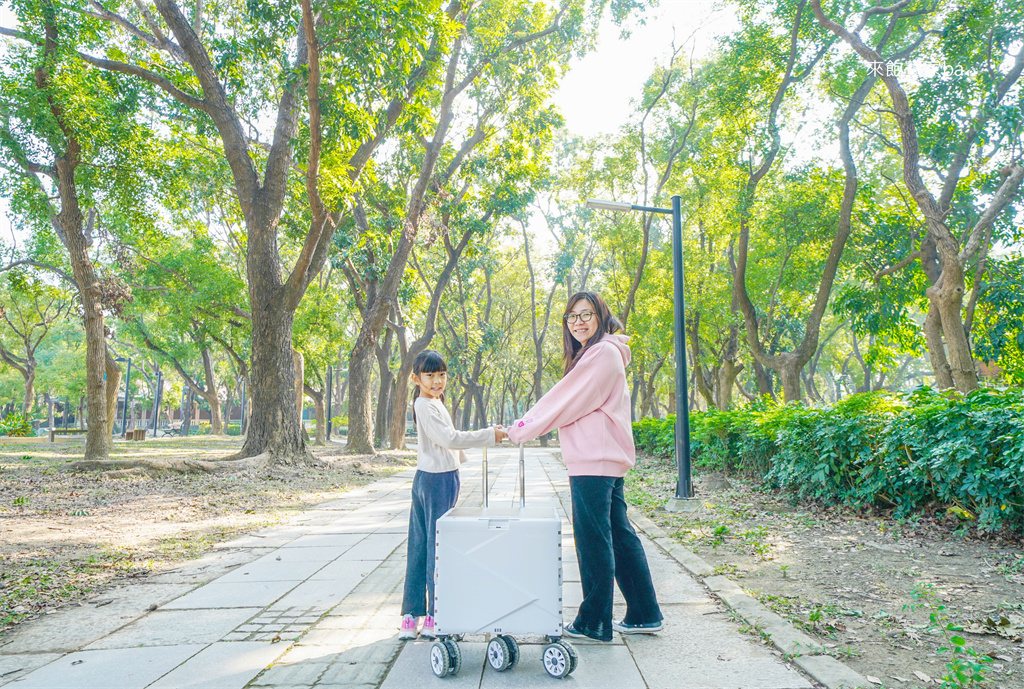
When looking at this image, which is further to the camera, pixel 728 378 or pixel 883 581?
pixel 728 378

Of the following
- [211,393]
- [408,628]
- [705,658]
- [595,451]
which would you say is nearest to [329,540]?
[408,628]

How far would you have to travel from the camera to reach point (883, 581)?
4473 millimetres

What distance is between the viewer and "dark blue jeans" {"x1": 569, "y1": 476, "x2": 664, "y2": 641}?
3201 mm

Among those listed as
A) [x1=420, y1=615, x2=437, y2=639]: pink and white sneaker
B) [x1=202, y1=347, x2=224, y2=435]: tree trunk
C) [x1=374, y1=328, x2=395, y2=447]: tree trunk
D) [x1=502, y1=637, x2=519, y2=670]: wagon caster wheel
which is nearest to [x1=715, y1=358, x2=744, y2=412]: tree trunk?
[x1=374, y1=328, x2=395, y2=447]: tree trunk

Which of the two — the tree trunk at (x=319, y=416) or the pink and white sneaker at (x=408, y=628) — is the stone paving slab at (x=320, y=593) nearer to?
the pink and white sneaker at (x=408, y=628)

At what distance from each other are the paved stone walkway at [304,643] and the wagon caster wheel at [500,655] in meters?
0.04

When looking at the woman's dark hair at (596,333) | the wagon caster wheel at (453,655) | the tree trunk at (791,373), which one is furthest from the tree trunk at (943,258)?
the wagon caster wheel at (453,655)

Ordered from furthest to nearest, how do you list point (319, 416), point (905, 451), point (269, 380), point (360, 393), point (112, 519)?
1. point (319, 416)
2. point (360, 393)
3. point (269, 380)
4. point (112, 519)
5. point (905, 451)

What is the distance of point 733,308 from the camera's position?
20.1 meters

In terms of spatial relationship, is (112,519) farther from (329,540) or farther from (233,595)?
(233,595)

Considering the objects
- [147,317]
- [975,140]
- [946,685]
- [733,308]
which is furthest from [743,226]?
[147,317]

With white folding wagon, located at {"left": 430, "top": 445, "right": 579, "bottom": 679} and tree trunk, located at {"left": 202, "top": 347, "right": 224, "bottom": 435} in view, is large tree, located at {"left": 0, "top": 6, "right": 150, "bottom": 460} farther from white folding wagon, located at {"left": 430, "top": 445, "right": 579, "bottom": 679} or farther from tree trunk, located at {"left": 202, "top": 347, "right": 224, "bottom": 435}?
tree trunk, located at {"left": 202, "top": 347, "right": 224, "bottom": 435}

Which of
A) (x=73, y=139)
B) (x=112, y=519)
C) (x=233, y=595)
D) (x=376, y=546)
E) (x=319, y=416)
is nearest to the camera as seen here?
(x=233, y=595)

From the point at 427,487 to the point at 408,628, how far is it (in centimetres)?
72
